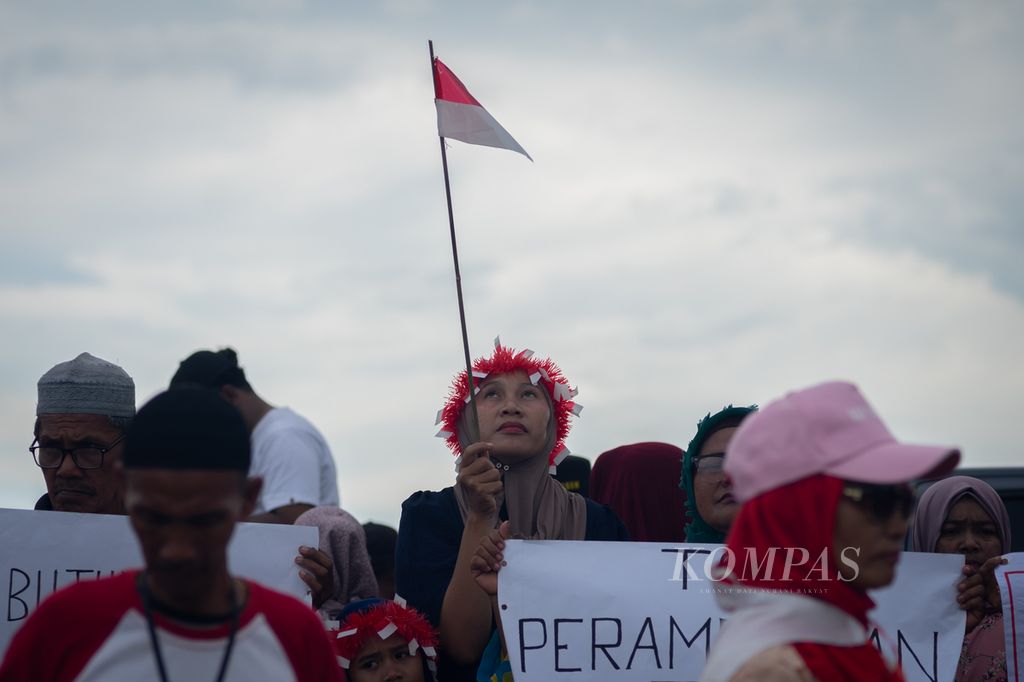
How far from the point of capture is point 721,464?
489cm

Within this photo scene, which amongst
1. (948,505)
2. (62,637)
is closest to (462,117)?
(948,505)

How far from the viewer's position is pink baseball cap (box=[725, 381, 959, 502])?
2396mm

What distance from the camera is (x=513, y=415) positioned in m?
4.91

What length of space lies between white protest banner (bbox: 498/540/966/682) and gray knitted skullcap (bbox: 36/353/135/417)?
145cm

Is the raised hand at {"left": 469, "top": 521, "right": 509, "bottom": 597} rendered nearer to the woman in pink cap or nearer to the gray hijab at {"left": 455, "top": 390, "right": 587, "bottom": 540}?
the gray hijab at {"left": 455, "top": 390, "right": 587, "bottom": 540}

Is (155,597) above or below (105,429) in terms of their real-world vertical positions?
below

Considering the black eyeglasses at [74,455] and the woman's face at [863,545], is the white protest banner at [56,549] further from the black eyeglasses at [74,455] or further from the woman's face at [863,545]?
the woman's face at [863,545]

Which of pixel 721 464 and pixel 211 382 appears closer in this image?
pixel 721 464

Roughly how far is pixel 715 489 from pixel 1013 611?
117cm

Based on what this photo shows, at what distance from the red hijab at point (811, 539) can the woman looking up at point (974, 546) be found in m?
2.37

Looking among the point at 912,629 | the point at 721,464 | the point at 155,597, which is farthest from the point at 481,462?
the point at 155,597

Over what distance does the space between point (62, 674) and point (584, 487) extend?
5990 millimetres

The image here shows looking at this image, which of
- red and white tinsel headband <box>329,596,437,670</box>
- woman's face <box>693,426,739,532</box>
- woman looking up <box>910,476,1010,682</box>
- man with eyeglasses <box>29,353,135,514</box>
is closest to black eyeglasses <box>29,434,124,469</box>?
man with eyeglasses <box>29,353,135,514</box>

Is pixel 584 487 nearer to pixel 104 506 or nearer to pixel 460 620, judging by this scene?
pixel 460 620
